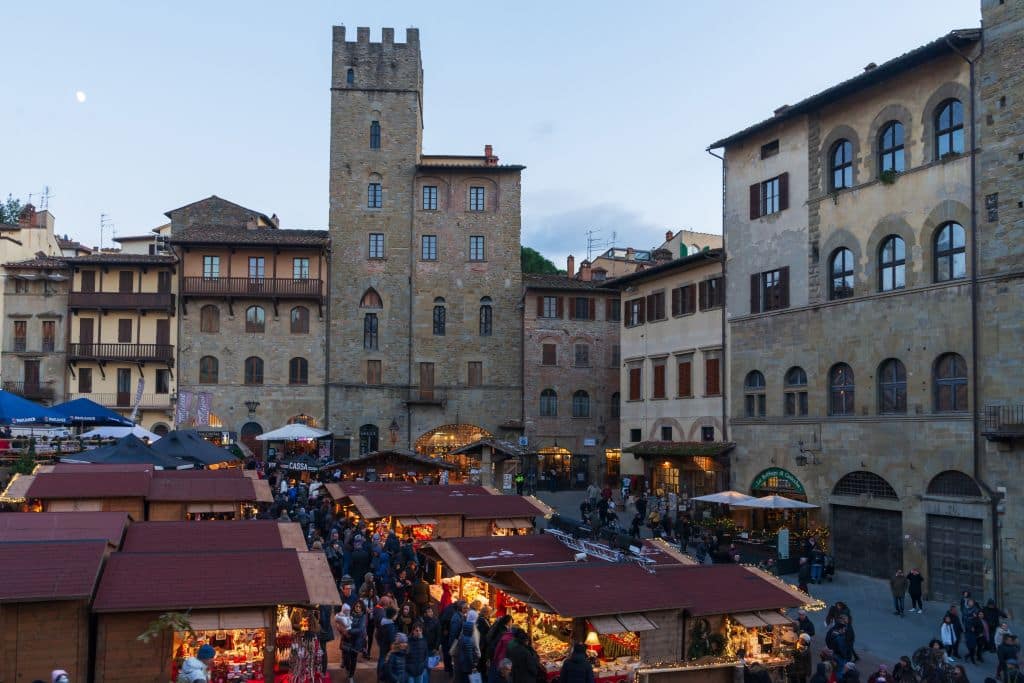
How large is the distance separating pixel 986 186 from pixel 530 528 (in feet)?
48.3

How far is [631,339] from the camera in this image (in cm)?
4284

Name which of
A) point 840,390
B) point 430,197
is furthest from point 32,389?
point 840,390

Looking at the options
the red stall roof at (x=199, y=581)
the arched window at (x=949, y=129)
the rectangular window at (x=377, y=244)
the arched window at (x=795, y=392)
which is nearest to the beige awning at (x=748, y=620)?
the red stall roof at (x=199, y=581)

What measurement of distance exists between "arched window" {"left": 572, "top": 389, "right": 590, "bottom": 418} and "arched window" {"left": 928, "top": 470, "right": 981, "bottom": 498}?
1039 inches

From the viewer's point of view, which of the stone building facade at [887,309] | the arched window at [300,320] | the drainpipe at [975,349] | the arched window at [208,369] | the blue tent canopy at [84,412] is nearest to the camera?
the drainpipe at [975,349]

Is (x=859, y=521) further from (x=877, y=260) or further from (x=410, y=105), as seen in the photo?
(x=410, y=105)

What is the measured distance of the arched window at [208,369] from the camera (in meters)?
49.1

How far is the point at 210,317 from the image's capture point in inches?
1953

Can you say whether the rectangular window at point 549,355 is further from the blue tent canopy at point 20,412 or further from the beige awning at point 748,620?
the beige awning at point 748,620

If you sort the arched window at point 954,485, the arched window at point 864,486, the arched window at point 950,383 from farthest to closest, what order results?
the arched window at point 864,486 < the arched window at point 950,383 < the arched window at point 954,485

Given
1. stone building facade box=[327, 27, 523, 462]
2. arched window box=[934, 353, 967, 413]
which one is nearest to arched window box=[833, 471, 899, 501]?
arched window box=[934, 353, 967, 413]

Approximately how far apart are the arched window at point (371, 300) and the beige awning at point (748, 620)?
38.3 meters

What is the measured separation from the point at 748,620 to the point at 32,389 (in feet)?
143

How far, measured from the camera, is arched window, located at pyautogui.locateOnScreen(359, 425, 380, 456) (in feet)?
164
